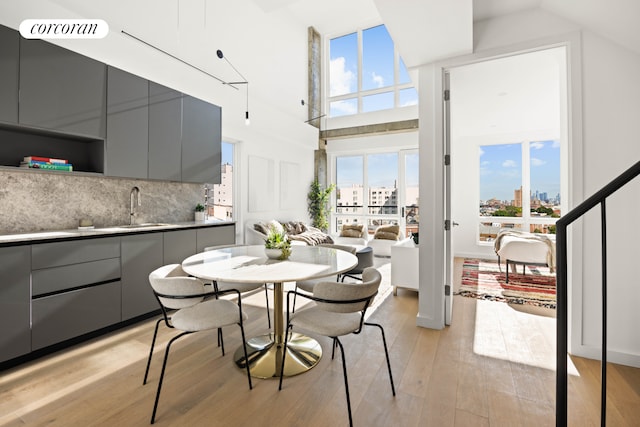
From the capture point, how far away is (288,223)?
6.46 metres

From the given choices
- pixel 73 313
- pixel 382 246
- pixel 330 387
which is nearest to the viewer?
pixel 330 387

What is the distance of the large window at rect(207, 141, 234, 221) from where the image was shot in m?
4.95

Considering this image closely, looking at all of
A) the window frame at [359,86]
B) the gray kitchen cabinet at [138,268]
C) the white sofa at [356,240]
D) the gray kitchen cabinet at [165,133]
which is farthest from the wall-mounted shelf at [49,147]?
the window frame at [359,86]

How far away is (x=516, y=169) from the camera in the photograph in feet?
21.2

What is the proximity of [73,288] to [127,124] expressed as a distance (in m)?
1.63

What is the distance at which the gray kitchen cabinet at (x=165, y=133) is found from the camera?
3375 millimetres

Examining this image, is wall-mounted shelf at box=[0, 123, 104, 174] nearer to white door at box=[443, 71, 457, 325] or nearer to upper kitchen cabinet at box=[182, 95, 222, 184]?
upper kitchen cabinet at box=[182, 95, 222, 184]

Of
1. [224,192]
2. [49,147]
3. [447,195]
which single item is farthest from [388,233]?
[49,147]

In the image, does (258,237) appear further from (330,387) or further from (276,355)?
(330,387)

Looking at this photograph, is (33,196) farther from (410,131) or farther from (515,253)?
(410,131)

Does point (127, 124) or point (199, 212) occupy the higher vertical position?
point (127, 124)

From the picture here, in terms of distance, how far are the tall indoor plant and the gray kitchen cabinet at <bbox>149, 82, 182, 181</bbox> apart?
430 cm

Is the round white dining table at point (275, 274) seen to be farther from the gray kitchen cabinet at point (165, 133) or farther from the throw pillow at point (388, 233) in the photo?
the throw pillow at point (388, 233)

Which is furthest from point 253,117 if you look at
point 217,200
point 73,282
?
point 73,282
